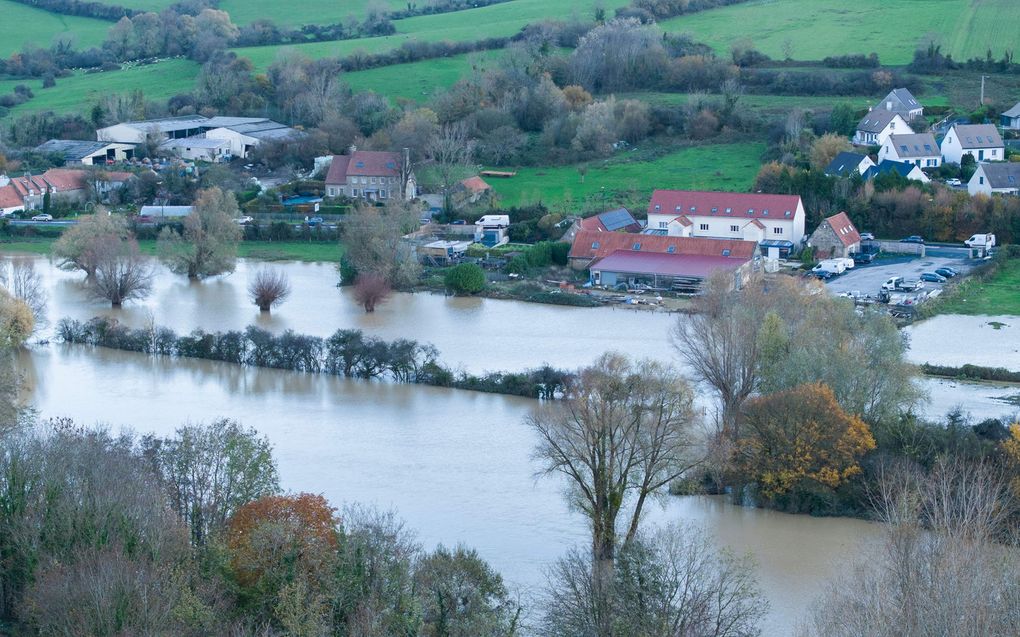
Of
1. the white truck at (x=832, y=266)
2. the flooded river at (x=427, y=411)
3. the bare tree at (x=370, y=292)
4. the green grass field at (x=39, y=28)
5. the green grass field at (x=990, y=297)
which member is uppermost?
the green grass field at (x=39, y=28)

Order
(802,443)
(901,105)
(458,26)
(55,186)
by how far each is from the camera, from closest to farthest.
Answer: (802,443)
(55,186)
(901,105)
(458,26)

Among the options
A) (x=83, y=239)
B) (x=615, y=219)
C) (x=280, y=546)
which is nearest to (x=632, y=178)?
(x=615, y=219)

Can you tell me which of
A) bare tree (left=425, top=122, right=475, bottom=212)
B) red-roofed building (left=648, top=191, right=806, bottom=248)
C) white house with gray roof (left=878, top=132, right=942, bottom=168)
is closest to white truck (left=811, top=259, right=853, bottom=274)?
red-roofed building (left=648, top=191, right=806, bottom=248)

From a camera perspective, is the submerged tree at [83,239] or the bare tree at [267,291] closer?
the bare tree at [267,291]

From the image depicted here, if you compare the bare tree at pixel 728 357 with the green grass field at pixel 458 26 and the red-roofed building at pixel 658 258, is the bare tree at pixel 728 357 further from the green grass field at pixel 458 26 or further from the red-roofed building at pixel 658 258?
the green grass field at pixel 458 26

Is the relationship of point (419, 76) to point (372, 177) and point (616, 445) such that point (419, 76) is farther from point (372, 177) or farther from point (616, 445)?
point (616, 445)

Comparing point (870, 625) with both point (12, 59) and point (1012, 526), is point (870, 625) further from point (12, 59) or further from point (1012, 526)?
point (12, 59)

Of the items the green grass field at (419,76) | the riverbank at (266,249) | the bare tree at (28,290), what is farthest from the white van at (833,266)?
the green grass field at (419,76)

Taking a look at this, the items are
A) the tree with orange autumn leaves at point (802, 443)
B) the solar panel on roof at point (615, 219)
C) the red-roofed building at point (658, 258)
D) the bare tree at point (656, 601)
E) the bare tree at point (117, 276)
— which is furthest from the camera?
the solar panel on roof at point (615, 219)
